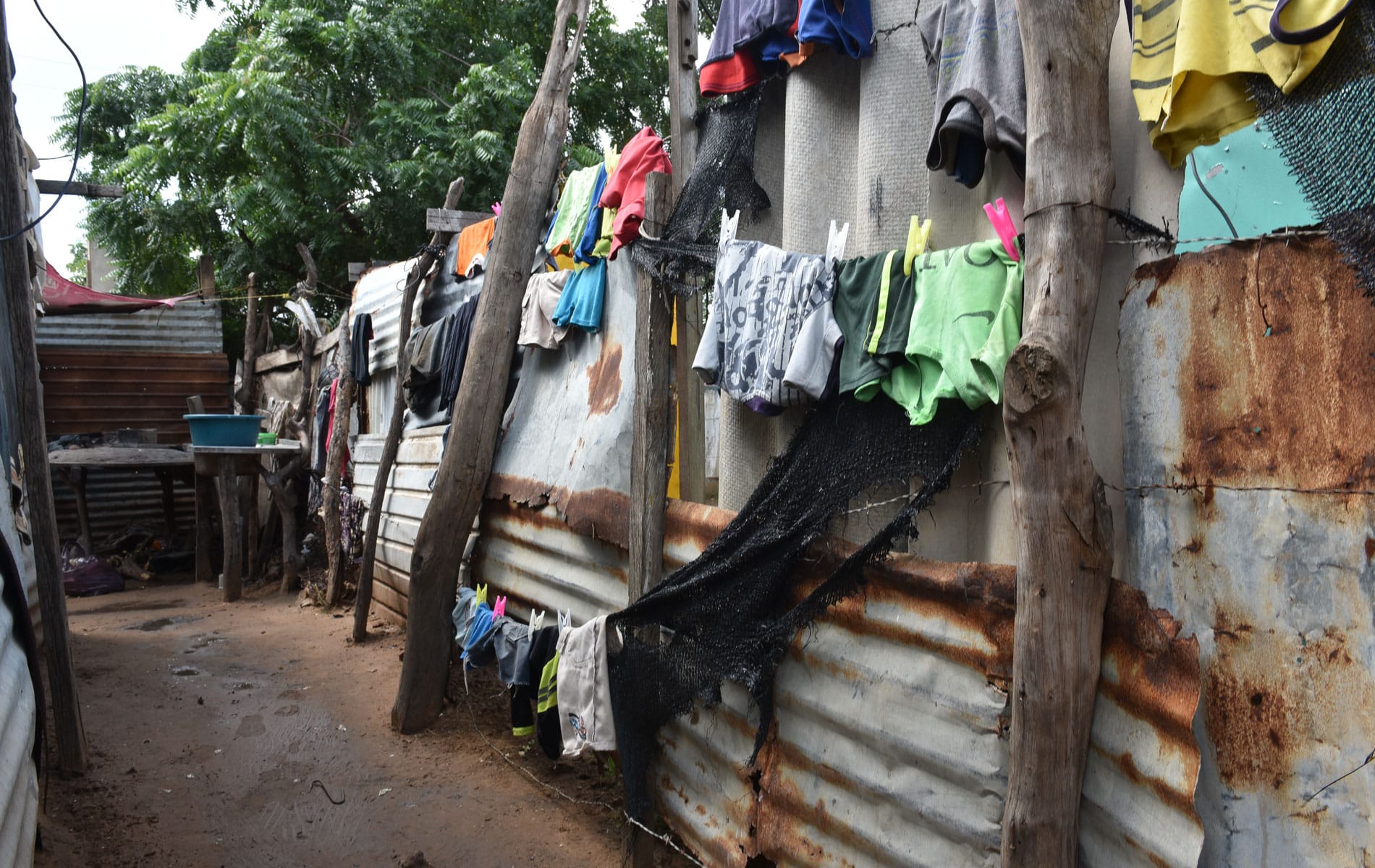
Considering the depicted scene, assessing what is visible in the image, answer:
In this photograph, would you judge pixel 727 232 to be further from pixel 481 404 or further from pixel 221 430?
pixel 221 430

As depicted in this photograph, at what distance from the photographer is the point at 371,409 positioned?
31.7 ft

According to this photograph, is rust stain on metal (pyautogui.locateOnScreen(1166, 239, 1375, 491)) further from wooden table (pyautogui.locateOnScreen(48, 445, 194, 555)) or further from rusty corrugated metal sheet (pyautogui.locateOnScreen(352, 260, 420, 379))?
wooden table (pyautogui.locateOnScreen(48, 445, 194, 555))

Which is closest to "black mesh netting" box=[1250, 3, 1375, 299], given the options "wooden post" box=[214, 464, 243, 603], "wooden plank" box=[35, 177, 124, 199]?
"wooden plank" box=[35, 177, 124, 199]

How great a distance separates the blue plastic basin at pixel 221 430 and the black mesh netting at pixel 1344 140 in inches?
408

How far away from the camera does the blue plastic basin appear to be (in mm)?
10062

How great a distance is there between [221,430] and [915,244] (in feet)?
31.5

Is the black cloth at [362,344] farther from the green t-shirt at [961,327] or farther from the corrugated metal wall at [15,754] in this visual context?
the green t-shirt at [961,327]

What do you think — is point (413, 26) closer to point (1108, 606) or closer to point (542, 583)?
point (542, 583)

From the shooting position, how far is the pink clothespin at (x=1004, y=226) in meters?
2.38

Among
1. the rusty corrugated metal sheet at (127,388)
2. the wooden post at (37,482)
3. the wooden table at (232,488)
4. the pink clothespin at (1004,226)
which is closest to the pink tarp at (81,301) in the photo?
the rusty corrugated metal sheet at (127,388)

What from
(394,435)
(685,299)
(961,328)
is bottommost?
(394,435)

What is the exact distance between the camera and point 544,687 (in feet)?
13.3

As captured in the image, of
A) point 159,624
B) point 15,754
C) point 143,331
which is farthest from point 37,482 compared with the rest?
point 143,331

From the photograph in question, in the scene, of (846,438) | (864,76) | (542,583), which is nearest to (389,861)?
(542,583)
